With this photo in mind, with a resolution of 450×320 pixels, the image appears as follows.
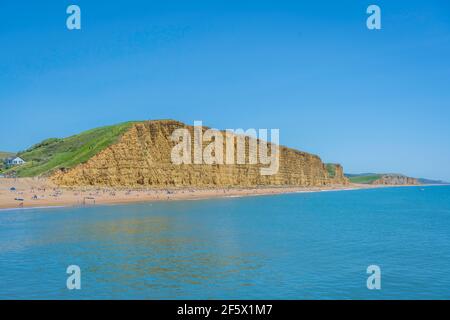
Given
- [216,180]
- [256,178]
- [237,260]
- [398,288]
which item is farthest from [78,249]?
[256,178]

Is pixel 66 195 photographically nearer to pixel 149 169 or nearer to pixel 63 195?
pixel 63 195

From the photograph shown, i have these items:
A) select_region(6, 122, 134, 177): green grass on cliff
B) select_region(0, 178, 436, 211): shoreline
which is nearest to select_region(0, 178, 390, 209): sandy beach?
select_region(0, 178, 436, 211): shoreline

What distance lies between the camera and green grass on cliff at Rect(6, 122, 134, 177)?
8044 centimetres

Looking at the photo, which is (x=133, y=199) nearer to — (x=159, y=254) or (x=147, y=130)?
(x=147, y=130)

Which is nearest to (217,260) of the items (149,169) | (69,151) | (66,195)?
(66,195)

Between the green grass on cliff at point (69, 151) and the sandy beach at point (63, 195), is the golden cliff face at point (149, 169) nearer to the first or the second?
the green grass on cliff at point (69, 151)

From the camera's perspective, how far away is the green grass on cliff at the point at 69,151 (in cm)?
8044

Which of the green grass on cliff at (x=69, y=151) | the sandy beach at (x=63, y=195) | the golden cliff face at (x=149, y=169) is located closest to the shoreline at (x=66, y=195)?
the sandy beach at (x=63, y=195)

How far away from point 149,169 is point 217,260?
6429 cm

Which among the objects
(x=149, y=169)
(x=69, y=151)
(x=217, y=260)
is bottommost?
(x=217, y=260)

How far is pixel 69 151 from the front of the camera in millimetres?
99125

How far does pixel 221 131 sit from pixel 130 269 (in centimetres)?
8275

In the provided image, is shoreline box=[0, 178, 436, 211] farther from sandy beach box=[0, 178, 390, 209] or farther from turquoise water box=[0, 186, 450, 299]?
turquoise water box=[0, 186, 450, 299]

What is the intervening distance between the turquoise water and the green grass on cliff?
1936 inches
